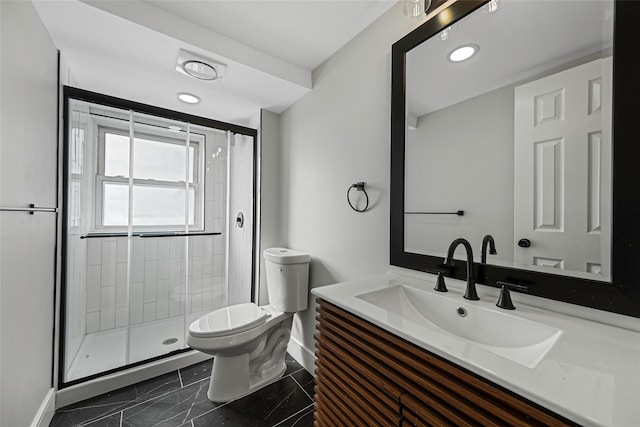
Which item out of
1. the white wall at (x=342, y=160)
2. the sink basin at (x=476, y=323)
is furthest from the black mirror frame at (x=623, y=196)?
the white wall at (x=342, y=160)

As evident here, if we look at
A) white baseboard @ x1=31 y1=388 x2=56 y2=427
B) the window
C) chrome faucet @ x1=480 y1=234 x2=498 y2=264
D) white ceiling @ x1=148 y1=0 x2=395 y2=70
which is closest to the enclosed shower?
the window

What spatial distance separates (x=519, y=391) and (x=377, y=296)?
636 millimetres

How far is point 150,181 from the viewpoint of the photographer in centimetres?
204

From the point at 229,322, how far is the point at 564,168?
6.10ft

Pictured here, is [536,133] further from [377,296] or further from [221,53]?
[221,53]

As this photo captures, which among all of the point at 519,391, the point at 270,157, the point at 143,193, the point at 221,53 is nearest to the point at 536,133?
the point at 519,391

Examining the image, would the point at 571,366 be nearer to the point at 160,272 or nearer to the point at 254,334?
the point at 254,334

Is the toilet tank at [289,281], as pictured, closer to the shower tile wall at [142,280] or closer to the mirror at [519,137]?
the shower tile wall at [142,280]

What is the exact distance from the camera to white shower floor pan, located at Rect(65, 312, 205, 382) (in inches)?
69.4

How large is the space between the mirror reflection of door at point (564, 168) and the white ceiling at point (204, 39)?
996 mm

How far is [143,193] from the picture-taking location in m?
2.02

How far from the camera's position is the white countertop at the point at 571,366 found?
0.45m

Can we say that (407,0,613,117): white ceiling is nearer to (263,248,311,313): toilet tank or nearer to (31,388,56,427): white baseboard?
(263,248,311,313): toilet tank

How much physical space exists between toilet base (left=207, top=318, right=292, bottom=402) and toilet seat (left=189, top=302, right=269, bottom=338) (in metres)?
0.19
